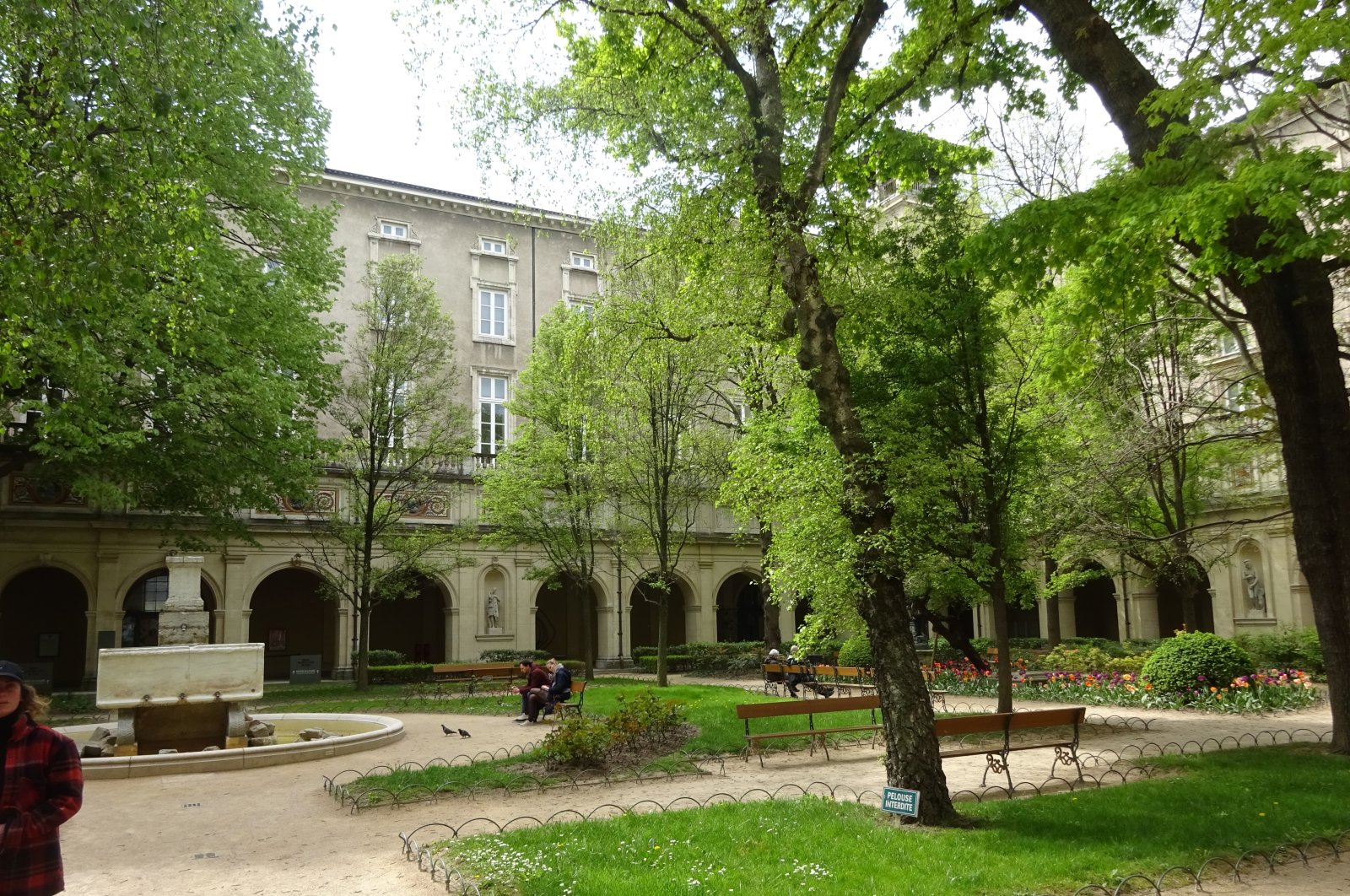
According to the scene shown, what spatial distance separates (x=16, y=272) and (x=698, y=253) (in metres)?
6.95

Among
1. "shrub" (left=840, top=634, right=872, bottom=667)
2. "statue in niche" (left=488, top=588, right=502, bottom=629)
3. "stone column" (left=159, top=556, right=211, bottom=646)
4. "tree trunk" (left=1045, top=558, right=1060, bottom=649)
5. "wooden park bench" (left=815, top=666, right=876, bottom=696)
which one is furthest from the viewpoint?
"tree trunk" (left=1045, top=558, right=1060, bottom=649)

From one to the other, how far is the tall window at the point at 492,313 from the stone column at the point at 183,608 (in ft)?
68.0

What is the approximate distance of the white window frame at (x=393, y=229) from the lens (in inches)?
1296

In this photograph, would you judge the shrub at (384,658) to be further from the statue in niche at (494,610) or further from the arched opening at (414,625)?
the arched opening at (414,625)

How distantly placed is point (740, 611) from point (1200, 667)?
82.7ft

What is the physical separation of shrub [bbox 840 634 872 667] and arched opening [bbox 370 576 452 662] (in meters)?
16.9

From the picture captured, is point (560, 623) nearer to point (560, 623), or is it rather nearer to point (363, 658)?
point (560, 623)

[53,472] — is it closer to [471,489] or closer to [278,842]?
[471,489]

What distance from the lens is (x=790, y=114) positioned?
1155 cm

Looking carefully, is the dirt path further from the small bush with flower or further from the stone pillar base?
the stone pillar base

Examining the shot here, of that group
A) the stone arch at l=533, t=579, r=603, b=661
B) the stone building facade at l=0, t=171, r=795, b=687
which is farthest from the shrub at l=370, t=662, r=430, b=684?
the stone arch at l=533, t=579, r=603, b=661

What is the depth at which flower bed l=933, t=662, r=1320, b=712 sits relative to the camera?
16.4m

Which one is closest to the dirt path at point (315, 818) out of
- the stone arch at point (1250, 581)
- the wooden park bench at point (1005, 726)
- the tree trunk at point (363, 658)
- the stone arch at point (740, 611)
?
the wooden park bench at point (1005, 726)

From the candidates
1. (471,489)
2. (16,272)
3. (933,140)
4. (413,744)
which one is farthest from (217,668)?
(471,489)
